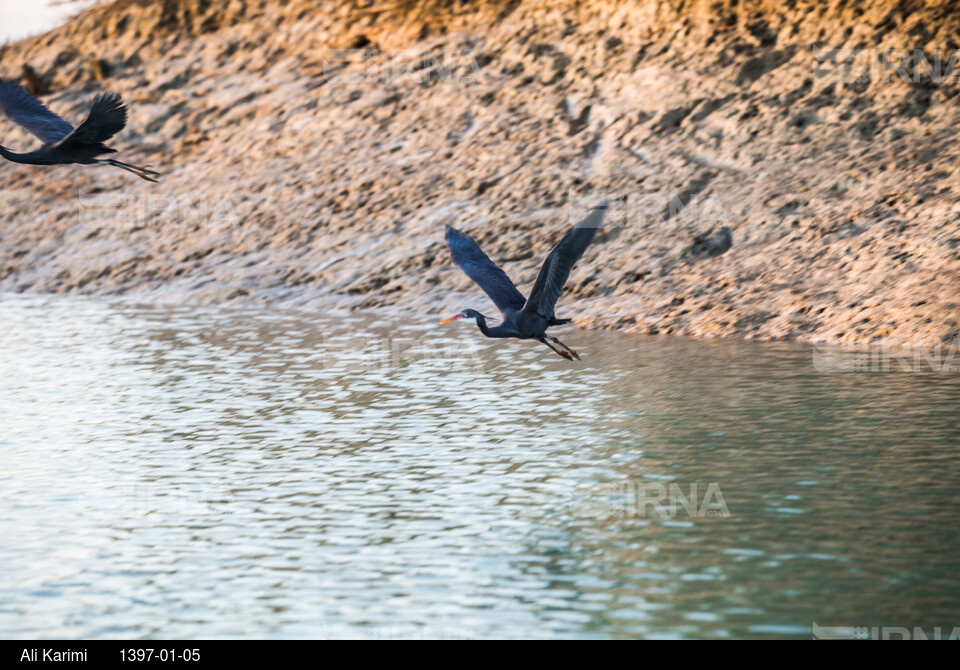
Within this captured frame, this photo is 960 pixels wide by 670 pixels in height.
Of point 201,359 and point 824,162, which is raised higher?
point 824,162

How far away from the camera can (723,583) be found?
304 inches

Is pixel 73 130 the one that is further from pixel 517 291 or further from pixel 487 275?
pixel 517 291

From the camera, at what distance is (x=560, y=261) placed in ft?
34.9

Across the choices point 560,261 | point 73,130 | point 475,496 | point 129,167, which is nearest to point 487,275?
point 560,261

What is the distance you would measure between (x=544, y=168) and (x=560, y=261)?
13020mm

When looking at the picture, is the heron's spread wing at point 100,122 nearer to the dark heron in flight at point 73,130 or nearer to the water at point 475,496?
the dark heron in flight at point 73,130

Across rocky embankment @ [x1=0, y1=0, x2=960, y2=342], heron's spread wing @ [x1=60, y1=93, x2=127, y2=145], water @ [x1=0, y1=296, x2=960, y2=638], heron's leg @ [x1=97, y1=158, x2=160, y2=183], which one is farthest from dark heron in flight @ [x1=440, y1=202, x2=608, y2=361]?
rocky embankment @ [x1=0, y1=0, x2=960, y2=342]

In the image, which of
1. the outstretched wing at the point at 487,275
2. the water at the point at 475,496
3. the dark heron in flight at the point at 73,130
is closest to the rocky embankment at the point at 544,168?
the water at the point at 475,496

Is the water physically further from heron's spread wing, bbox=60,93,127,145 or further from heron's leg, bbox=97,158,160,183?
heron's spread wing, bbox=60,93,127,145

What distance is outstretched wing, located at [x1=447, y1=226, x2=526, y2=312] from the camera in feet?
39.9

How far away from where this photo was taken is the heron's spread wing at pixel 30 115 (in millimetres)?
14711

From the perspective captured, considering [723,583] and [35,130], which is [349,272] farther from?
[723,583]
